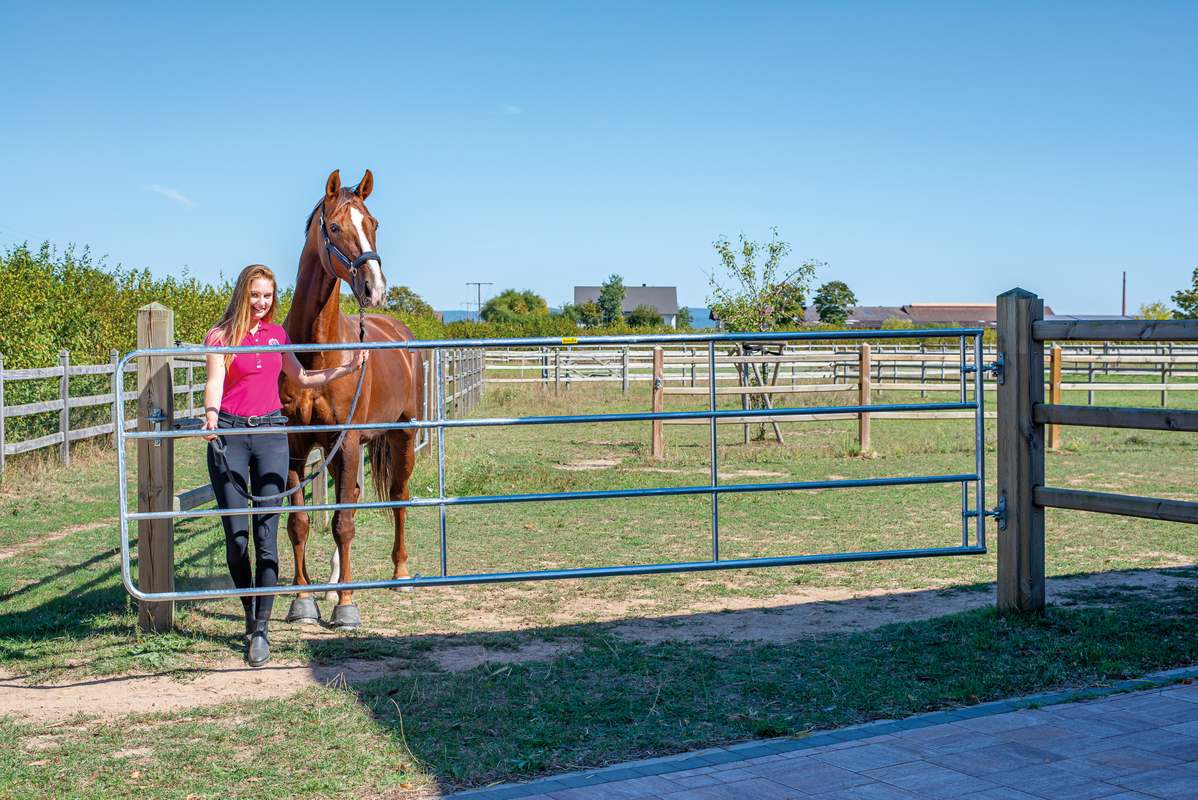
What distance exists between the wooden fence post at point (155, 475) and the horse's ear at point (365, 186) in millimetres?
1254

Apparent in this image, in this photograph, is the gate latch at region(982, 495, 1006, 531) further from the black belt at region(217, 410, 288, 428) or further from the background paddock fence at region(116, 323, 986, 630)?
the black belt at region(217, 410, 288, 428)

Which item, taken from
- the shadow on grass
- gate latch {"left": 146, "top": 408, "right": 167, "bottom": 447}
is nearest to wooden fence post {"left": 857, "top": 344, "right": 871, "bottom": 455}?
the shadow on grass

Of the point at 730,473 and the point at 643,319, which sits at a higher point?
the point at 643,319

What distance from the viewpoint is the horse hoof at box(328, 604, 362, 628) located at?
200 inches

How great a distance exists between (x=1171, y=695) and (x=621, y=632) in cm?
246

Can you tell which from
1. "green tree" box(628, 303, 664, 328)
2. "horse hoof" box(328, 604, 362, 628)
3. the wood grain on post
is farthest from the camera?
"green tree" box(628, 303, 664, 328)

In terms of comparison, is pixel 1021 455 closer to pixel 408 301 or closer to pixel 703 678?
pixel 703 678

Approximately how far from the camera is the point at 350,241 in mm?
4957

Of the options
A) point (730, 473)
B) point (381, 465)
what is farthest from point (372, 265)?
point (730, 473)

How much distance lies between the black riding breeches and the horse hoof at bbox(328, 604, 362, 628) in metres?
0.53

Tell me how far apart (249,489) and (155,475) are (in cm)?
50

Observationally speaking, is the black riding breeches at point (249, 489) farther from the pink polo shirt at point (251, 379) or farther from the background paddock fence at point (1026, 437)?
the background paddock fence at point (1026, 437)

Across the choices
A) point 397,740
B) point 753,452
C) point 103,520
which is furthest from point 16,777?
point 753,452

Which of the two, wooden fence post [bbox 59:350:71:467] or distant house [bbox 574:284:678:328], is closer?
wooden fence post [bbox 59:350:71:467]
